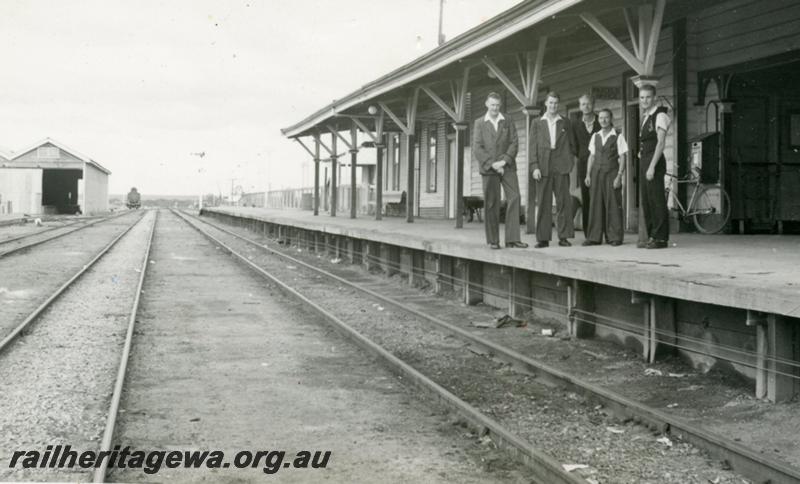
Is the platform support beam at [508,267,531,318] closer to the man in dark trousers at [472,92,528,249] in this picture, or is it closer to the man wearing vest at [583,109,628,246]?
the man in dark trousers at [472,92,528,249]

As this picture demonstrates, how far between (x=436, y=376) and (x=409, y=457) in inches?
82.2

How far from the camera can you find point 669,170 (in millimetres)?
11445

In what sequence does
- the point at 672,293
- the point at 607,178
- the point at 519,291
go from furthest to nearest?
the point at 519,291 < the point at 607,178 < the point at 672,293

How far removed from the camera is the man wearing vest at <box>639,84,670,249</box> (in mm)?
7945

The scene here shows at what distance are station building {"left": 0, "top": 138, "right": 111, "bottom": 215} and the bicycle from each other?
4685cm

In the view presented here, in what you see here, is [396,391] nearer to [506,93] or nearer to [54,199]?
[506,93]

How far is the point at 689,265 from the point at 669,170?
204 inches

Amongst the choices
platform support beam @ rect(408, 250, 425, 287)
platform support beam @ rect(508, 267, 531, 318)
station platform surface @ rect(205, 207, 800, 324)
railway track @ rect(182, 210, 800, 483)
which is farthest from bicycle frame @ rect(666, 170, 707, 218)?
railway track @ rect(182, 210, 800, 483)

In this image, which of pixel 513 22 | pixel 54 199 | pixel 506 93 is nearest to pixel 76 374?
pixel 513 22

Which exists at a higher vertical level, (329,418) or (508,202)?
(508,202)

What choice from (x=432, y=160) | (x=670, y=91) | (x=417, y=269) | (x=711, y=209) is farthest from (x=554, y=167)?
(x=432, y=160)

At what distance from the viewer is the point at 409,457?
4.66 metres

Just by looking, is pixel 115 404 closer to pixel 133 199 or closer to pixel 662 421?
pixel 662 421

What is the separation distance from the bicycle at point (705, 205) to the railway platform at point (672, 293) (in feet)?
2.66
